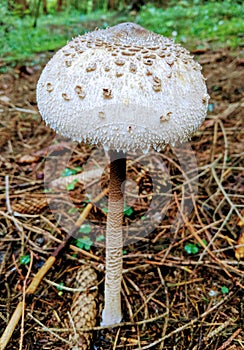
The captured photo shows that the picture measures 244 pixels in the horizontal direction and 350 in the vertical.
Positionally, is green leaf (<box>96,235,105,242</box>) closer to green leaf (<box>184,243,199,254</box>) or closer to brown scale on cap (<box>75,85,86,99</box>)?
green leaf (<box>184,243,199,254</box>)

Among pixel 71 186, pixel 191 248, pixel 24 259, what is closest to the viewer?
pixel 24 259

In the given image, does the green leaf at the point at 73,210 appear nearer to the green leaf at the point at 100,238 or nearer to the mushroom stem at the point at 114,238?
the green leaf at the point at 100,238

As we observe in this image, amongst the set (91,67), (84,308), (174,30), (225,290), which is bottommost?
(84,308)

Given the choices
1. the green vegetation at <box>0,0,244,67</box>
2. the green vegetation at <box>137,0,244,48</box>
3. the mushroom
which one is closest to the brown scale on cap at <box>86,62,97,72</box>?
the mushroom

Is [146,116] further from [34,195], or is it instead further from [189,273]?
[34,195]

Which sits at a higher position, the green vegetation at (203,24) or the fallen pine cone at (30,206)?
the green vegetation at (203,24)

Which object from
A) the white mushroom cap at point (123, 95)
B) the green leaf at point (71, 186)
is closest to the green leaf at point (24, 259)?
the green leaf at point (71, 186)

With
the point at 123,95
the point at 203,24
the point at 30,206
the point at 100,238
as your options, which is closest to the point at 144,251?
the point at 100,238

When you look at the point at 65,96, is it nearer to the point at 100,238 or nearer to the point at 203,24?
the point at 100,238
